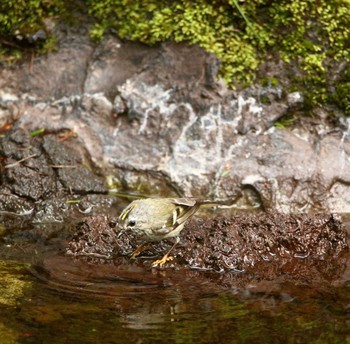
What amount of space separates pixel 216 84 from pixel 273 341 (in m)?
3.97

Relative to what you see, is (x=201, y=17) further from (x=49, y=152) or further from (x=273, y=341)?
(x=273, y=341)

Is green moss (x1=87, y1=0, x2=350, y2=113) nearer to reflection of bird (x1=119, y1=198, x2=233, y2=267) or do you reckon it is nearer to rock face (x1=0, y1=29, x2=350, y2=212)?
rock face (x1=0, y1=29, x2=350, y2=212)

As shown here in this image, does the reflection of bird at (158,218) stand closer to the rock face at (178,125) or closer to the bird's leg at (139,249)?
the bird's leg at (139,249)

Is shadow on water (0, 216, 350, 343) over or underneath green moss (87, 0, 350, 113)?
underneath

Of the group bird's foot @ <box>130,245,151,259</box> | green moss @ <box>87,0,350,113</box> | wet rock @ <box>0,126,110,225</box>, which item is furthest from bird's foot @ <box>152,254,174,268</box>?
green moss @ <box>87,0,350,113</box>

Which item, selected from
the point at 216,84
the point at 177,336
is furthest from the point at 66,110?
the point at 177,336

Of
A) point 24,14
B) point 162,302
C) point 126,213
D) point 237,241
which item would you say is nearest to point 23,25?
point 24,14

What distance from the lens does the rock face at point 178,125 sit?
718 cm

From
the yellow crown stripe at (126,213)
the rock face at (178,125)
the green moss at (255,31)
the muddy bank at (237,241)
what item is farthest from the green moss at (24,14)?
the yellow crown stripe at (126,213)

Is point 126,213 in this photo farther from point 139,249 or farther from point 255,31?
point 255,31

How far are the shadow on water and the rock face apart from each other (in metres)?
1.61

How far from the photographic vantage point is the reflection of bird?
5.43m

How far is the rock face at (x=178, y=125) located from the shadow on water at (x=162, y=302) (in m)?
1.61

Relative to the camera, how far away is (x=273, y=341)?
163 inches
